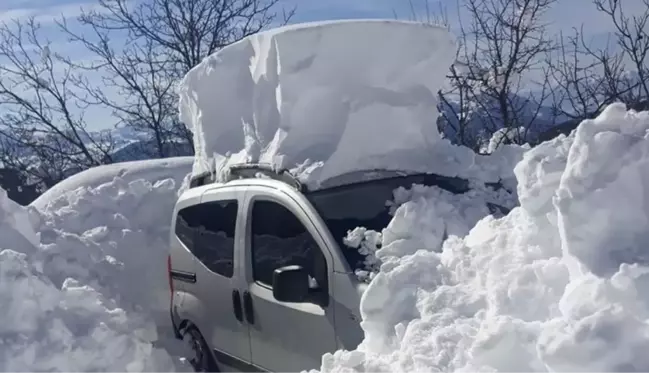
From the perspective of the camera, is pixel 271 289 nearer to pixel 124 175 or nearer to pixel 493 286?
pixel 493 286

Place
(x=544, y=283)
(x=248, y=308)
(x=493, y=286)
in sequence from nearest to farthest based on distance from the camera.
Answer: (x=544, y=283)
(x=493, y=286)
(x=248, y=308)

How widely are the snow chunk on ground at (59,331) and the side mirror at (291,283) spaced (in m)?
1.67

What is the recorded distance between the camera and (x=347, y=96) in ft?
19.5

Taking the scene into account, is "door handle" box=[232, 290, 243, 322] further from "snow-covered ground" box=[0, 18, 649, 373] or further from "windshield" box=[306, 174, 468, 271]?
"windshield" box=[306, 174, 468, 271]

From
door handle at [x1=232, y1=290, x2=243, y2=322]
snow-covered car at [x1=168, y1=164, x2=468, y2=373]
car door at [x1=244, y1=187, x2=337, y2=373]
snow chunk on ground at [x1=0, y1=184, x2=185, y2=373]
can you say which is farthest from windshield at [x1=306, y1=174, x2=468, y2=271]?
snow chunk on ground at [x1=0, y1=184, x2=185, y2=373]

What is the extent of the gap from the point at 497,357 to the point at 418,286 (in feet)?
2.87

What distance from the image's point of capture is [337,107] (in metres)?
5.91

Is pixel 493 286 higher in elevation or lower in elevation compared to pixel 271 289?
higher

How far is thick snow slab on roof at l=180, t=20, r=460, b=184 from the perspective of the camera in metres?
5.65

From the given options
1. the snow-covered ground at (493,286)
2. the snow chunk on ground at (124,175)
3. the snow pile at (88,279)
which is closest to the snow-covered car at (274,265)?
the snow-covered ground at (493,286)

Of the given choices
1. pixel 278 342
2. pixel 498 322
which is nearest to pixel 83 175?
pixel 278 342

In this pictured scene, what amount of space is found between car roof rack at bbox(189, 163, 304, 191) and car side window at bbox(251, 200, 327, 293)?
182mm

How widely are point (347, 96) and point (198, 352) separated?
2.33 m

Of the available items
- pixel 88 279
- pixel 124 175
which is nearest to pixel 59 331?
pixel 88 279
